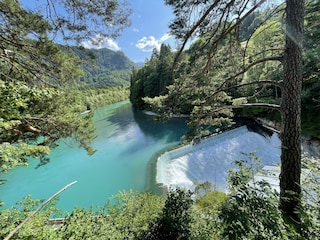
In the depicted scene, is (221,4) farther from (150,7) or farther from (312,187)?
(312,187)

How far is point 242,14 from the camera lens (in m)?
2.31

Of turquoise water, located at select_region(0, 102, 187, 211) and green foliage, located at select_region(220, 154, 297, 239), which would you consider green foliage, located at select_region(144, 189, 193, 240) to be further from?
turquoise water, located at select_region(0, 102, 187, 211)

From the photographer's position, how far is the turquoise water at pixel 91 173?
8273 mm

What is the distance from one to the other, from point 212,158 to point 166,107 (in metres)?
6.54

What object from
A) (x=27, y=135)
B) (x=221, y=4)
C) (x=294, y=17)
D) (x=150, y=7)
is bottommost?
(x=27, y=135)

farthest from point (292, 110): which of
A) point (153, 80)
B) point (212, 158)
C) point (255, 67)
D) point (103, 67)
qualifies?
point (103, 67)

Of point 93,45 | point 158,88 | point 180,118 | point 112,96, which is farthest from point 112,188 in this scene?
point 112,96

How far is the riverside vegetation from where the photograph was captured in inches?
82.0

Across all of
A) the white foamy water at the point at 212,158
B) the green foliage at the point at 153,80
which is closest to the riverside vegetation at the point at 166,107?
the white foamy water at the point at 212,158

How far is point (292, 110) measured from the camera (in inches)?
87.8

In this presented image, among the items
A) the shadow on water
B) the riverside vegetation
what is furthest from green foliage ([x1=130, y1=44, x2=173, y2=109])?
the riverside vegetation

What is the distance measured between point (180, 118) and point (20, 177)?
12512mm

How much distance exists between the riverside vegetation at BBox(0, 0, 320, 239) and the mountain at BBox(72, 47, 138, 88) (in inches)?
15.9

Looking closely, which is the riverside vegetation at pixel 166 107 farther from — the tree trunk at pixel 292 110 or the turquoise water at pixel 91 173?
the turquoise water at pixel 91 173
